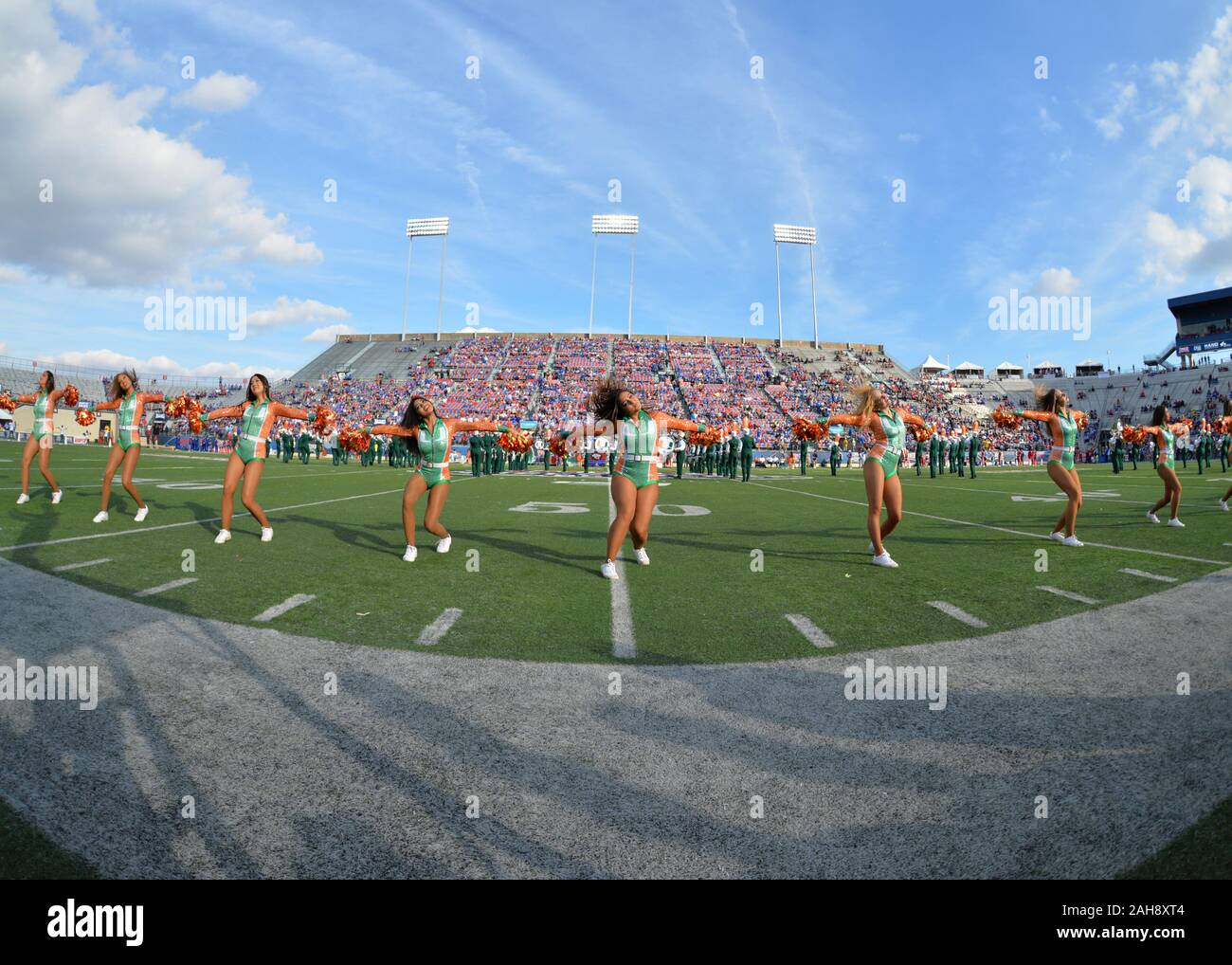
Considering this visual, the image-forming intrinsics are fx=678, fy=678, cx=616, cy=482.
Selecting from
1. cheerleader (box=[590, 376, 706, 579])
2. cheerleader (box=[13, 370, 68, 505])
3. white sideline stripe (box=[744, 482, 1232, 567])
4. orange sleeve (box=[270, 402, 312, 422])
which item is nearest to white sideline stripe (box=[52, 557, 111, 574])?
white sideline stripe (box=[744, 482, 1232, 567])

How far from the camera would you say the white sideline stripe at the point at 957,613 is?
5.03 meters

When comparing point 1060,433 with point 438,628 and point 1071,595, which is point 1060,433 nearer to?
point 1071,595

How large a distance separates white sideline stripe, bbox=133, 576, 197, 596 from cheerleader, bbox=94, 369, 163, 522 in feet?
15.9

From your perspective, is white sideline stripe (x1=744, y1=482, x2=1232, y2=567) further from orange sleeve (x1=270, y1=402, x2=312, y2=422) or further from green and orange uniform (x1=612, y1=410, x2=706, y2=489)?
green and orange uniform (x1=612, y1=410, x2=706, y2=489)

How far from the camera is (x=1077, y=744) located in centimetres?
291

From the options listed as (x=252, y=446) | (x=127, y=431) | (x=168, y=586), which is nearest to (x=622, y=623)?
(x=168, y=586)

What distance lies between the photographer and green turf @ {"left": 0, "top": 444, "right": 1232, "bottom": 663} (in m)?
4.77

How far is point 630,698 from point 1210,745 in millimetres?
2499

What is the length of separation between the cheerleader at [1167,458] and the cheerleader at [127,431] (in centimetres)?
1540

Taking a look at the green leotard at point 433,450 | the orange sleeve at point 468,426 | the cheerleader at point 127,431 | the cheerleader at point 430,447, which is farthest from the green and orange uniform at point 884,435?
the cheerleader at point 127,431

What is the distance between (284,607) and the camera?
5.25m

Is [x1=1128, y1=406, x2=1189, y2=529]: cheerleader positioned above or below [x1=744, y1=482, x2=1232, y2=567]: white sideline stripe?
above
